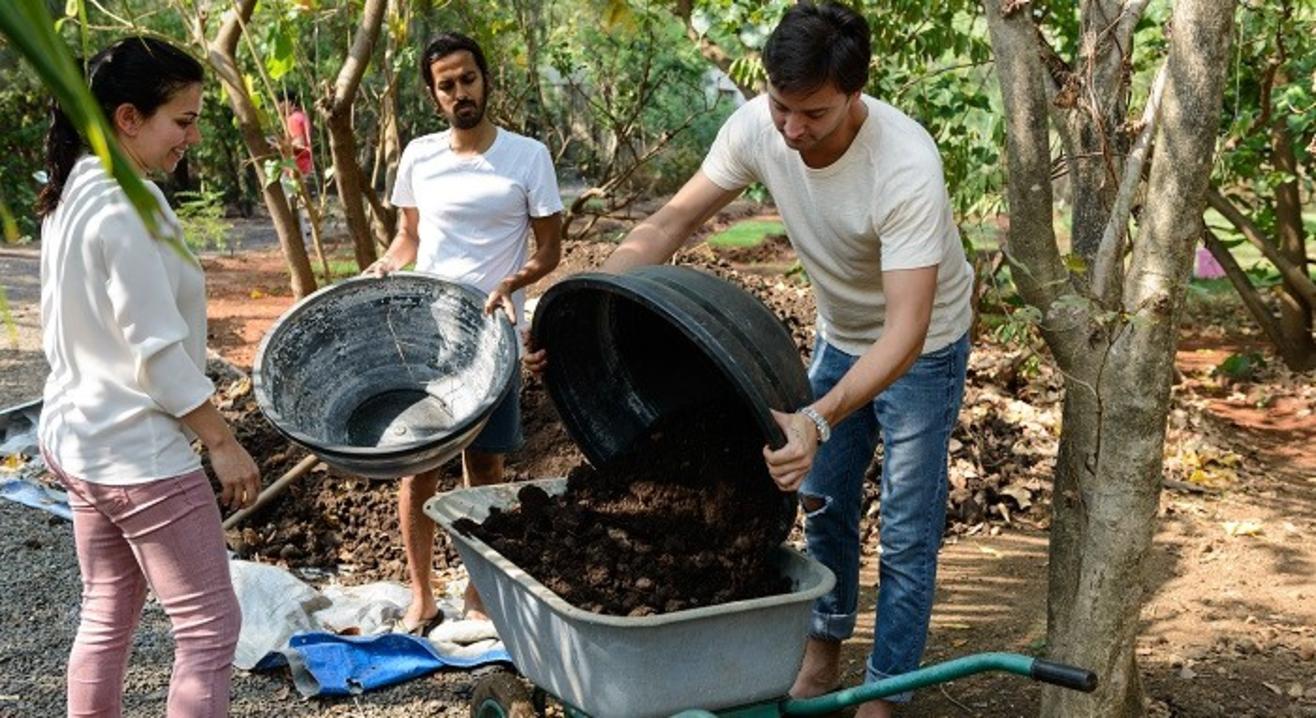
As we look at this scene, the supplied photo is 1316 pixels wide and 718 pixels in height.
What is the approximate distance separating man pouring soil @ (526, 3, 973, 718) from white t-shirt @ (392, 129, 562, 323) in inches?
36.1

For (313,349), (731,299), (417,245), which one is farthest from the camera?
(417,245)

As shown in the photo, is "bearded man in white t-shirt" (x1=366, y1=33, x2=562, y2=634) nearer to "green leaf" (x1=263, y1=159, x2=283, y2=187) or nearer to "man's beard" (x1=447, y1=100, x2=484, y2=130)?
"man's beard" (x1=447, y1=100, x2=484, y2=130)

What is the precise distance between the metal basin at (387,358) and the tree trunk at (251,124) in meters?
1.70

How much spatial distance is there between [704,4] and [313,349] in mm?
4116

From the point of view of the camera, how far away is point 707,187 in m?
3.48

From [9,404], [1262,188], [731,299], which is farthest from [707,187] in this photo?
[1262,188]

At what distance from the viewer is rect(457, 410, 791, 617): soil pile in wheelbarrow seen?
9.61 ft

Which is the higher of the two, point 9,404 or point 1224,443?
point 9,404

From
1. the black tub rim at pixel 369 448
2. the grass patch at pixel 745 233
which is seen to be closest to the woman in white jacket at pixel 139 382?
the black tub rim at pixel 369 448

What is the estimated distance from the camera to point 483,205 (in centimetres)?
429

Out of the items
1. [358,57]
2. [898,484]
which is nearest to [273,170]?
[358,57]

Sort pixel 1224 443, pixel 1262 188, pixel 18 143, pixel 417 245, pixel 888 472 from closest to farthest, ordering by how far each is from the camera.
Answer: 1. pixel 888 472
2. pixel 417 245
3. pixel 1224 443
4. pixel 1262 188
5. pixel 18 143

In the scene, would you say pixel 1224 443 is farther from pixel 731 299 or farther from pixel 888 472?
pixel 731 299

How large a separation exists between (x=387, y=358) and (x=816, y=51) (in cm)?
171
